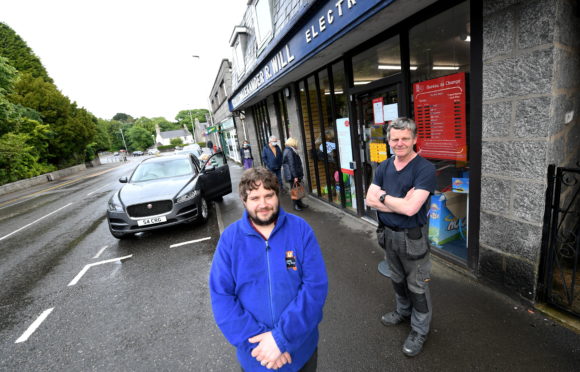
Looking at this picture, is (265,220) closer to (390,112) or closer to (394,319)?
(394,319)

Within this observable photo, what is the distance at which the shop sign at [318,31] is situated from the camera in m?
2.96

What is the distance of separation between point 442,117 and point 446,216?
147cm

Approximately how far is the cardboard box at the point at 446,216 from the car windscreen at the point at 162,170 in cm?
549

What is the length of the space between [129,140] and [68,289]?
334 ft

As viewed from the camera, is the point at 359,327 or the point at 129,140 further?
the point at 129,140

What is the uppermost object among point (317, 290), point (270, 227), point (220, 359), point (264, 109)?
point (264, 109)

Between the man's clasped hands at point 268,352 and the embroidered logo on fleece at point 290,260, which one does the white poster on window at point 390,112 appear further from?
the man's clasped hands at point 268,352

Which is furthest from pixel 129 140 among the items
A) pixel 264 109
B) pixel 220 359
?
pixel 220 359

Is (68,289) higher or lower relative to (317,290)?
lower

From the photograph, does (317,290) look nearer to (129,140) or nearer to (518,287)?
(518,287)

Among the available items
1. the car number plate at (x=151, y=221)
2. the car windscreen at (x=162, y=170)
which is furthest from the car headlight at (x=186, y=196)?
the car windscreen at (x=162, y=170)

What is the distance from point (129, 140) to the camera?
90.5 metres

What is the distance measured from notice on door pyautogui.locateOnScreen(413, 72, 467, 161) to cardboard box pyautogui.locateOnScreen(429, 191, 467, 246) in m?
0.73

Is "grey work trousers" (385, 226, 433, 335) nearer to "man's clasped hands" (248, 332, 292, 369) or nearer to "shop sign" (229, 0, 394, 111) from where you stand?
"man's clasped hands" (248, 332, 292, 369)
